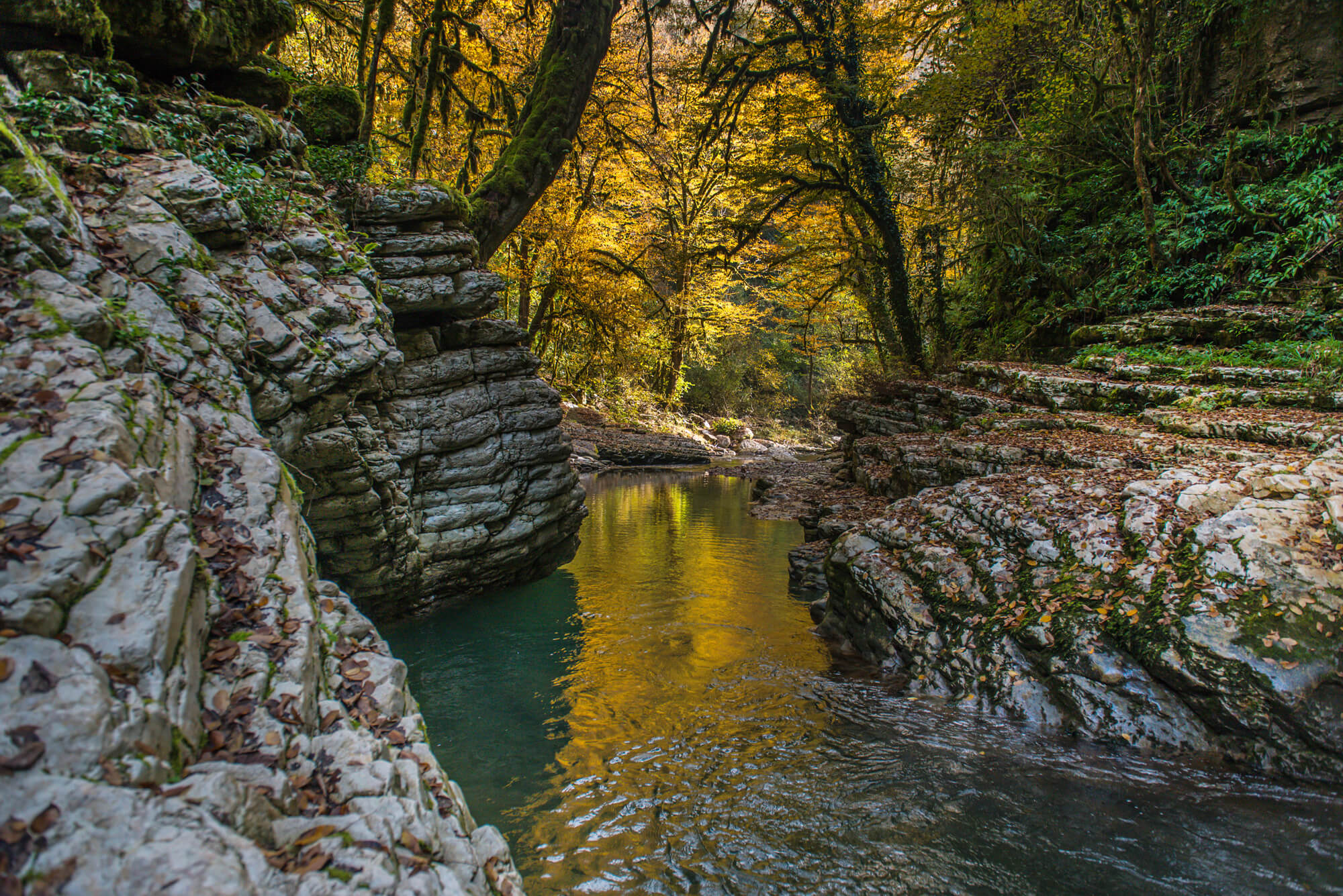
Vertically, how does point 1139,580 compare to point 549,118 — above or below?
below

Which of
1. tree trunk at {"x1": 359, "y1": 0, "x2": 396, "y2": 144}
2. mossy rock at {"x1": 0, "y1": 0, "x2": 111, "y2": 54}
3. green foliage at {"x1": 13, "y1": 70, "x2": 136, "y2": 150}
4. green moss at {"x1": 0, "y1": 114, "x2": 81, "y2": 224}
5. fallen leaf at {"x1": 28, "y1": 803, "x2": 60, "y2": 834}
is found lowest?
fallen leaf at {"x1": 28, "y1": 803, "x2": 60, "y2": 834}

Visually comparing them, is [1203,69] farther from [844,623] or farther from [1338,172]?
[844,623]

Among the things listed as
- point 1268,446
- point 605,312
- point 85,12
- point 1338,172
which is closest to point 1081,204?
point 1338,172

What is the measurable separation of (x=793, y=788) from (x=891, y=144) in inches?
578

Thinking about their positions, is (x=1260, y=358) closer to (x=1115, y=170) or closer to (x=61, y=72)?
(x=1115, y=170)

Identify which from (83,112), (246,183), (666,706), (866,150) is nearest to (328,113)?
(246,183)

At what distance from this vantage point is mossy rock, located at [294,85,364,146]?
725 cm

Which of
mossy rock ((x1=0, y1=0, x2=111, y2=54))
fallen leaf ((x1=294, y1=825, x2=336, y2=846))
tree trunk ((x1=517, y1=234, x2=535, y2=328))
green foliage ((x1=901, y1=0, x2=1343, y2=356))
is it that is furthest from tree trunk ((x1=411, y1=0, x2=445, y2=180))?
green foliage ((x1=901, y1=0, x2=1343, y2=356))

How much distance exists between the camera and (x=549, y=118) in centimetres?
941

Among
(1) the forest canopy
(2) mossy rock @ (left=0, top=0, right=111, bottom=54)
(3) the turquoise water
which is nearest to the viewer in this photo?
(3) the turquoise water

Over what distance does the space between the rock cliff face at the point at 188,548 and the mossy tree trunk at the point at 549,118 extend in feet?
12.1

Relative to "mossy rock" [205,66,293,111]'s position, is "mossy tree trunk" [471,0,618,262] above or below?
above

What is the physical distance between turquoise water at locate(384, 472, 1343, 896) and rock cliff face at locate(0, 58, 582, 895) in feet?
5.09

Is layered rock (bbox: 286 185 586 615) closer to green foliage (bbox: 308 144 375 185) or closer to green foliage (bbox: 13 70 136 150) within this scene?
green foliage (bbox: 308 144 375 185)
